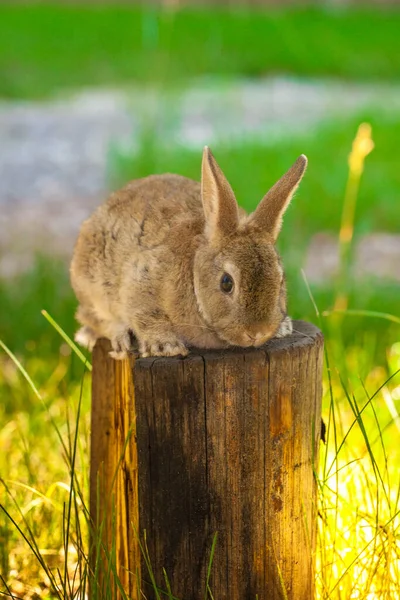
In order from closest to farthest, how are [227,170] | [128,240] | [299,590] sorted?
[299,590], [128,240], [227,170]

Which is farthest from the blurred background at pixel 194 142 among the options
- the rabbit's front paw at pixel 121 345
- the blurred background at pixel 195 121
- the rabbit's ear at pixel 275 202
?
the rabbit's ear at pixel 275 202

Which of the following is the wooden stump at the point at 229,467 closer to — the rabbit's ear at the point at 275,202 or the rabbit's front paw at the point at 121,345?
the rabbit's front paw at the point at 121,345

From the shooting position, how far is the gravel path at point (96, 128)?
784 cm

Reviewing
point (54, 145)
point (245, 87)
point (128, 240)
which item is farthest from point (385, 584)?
point (245, 87)

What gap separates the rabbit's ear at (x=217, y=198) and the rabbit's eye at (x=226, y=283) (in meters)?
0.15

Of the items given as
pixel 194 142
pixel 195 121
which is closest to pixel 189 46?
pixel 195 121

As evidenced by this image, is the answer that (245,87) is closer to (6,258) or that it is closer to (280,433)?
(6,258)

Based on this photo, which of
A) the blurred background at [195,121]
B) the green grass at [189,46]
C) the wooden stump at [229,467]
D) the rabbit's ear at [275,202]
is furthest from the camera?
the green grass at [189,46]

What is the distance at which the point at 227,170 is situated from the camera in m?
7.72

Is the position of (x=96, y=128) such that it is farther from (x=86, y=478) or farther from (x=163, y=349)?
(x=163, y=349)

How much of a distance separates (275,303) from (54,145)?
7.90 metres

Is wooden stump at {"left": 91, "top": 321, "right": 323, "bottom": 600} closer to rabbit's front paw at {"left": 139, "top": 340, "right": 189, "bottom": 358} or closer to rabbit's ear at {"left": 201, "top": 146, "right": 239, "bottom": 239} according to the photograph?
rabbit's front paw at {"left": 139, "top": 340, "right": 189, "bottom": 358}

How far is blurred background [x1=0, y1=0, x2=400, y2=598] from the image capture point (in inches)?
176

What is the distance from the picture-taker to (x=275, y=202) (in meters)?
2.57
